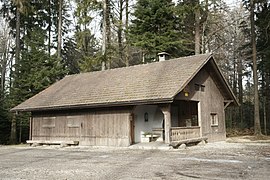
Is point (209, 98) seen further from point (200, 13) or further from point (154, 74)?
point (200, 13)

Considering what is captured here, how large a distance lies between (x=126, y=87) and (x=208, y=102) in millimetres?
5104

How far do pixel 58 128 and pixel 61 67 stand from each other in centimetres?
935

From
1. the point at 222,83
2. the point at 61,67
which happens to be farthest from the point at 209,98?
the point at 61,67

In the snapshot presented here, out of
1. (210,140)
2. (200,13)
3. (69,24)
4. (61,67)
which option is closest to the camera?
(210,140)

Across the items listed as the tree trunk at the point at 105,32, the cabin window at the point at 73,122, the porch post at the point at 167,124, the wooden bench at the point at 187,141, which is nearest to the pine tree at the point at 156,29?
the tree trunk at the point at 105,32

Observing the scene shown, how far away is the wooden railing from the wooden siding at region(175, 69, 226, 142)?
0.67m

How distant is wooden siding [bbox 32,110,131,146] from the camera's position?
16062mm

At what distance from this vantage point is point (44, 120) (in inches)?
770

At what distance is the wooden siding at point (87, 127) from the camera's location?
16.1 meters

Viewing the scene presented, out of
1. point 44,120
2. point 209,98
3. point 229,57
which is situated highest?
point 229,57

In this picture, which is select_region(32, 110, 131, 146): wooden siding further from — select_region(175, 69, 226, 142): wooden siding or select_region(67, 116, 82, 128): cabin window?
select_region(175, 69, 226, 142): wooden siding

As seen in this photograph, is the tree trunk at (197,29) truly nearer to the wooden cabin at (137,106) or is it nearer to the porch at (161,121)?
the wooden cabin at (137,106)

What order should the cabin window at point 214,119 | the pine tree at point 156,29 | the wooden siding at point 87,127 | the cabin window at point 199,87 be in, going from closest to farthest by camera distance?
the wooden siding at point 87,127
the cabin window at point 199,87
the cabin window at point 214,119
the pine tree at point 156,29

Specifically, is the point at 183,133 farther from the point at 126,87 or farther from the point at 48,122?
the point at 48,122
